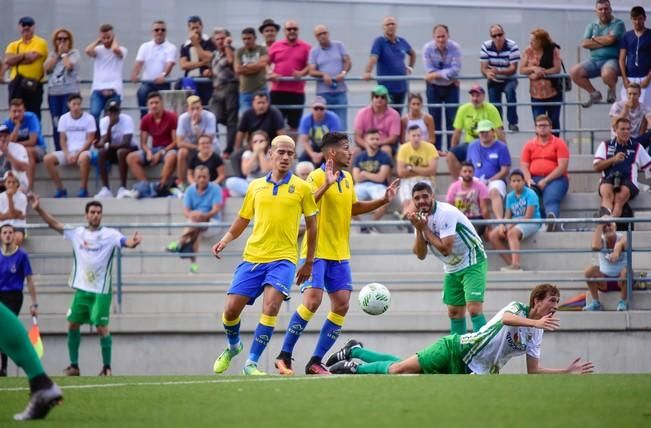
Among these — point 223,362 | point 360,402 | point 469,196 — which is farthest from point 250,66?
point 360,402

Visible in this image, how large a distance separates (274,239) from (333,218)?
0.96 meters

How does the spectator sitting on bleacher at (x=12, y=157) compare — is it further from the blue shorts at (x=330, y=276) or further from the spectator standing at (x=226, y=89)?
the blue shorts at (x=330, y=276)

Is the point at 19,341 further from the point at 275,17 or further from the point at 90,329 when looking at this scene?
the point at 275,17

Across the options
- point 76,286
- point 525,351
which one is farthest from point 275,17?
point 525,351

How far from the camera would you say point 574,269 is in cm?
1783

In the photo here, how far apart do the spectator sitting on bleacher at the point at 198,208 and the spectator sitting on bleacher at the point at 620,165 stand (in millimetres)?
5125

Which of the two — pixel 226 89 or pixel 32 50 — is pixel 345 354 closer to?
pixel 226 89

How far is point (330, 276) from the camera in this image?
13.0 metres

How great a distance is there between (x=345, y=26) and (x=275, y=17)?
1.24 m

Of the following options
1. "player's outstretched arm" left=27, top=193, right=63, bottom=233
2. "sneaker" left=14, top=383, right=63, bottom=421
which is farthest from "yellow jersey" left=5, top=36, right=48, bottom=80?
"sneaker" left=14, top=383, right=63, bottom=421

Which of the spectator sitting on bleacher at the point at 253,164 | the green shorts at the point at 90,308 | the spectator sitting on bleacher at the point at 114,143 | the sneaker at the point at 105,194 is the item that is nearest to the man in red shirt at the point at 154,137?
the spectator sitting on bleacher at the point at 114,143

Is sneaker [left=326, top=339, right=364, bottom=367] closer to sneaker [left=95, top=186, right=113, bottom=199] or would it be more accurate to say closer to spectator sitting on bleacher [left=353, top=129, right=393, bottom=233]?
spectator sitting on bleacher [left=353, top=129, right=393, bottom=233]

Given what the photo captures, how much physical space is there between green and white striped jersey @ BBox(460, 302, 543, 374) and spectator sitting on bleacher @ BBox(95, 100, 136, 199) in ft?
29.7

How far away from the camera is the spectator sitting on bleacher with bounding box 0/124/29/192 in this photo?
19.2 meters
